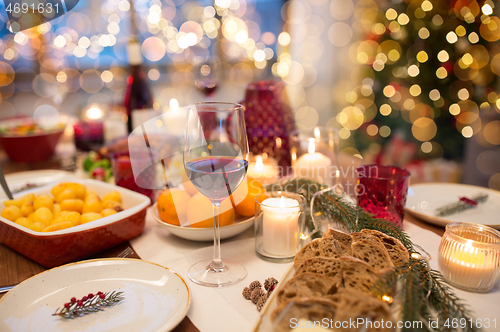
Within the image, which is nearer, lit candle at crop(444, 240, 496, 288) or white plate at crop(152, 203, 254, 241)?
lit candle at crop(444, 240, 496, 288)

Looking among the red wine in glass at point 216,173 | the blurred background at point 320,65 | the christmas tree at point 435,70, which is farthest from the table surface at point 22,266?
the christmas tree at point 435,70

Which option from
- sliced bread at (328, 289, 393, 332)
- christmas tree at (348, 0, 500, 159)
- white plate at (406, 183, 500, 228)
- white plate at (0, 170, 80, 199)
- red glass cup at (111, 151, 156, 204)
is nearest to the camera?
sliced bread at (328, 289, 393, 332)

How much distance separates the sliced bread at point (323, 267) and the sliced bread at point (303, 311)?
0.06 meters

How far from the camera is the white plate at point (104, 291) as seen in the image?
0.51 meters

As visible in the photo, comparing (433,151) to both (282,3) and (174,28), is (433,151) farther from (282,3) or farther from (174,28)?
(174,28)

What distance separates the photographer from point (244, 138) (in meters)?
0.63

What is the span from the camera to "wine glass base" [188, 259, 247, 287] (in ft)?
2.12

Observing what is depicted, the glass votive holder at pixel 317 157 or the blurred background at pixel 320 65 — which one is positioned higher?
the blurred background at pixel 320 65

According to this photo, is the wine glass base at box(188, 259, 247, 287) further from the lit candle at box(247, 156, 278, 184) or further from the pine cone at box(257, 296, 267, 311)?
the lit candle at box(247, 156, 278, 184)

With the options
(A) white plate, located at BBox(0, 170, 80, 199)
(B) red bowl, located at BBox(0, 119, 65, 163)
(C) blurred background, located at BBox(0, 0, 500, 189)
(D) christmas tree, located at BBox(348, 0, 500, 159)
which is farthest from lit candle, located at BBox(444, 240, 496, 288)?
(D) christmas tree, located at BBox(348, 0, 500, 159)

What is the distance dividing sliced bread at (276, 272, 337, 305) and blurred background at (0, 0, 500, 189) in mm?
1210

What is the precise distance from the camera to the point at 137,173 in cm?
98

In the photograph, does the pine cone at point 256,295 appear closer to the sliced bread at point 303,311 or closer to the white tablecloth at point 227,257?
the white tablecloth at point 227,257

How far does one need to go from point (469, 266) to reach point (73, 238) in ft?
2.43
